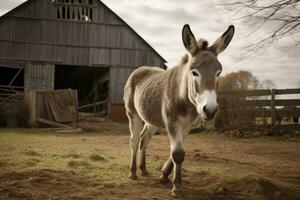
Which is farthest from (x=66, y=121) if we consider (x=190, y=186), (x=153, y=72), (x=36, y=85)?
(x=190, y=186)

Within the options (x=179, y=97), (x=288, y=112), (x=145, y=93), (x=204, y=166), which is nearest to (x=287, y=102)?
(x=288, y=112)

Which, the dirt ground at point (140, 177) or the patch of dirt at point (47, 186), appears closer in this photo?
the patch of dirt at point (47, 186)

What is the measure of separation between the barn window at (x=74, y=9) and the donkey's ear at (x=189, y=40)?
71.6ft

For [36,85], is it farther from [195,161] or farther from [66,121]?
[195,161]

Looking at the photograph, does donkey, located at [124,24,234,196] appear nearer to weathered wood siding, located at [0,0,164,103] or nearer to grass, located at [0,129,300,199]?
grass, located at [0,129,300,199]

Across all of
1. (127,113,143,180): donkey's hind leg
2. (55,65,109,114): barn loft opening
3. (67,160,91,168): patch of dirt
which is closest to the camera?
(127,113,143,180): donkey's hind leg

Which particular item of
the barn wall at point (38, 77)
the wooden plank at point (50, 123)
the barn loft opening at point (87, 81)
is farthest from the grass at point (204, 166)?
the barn loft opening at point (87, 81)

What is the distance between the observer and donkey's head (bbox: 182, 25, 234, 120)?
416 centimetres

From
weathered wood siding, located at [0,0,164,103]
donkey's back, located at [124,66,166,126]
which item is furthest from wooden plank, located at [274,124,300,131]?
weathered wood siding, located at [0,0,164,103]

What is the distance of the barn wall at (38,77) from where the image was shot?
24.4 meters

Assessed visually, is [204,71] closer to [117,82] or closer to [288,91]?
[288,91]

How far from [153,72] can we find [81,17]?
2003 centimetres

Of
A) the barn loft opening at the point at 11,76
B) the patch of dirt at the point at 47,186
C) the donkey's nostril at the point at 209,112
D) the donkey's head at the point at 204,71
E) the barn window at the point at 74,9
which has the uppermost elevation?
the barn window at the point at 74,9

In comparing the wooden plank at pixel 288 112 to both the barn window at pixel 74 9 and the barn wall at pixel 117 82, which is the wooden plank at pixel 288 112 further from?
the barn window at pixel 74 9
